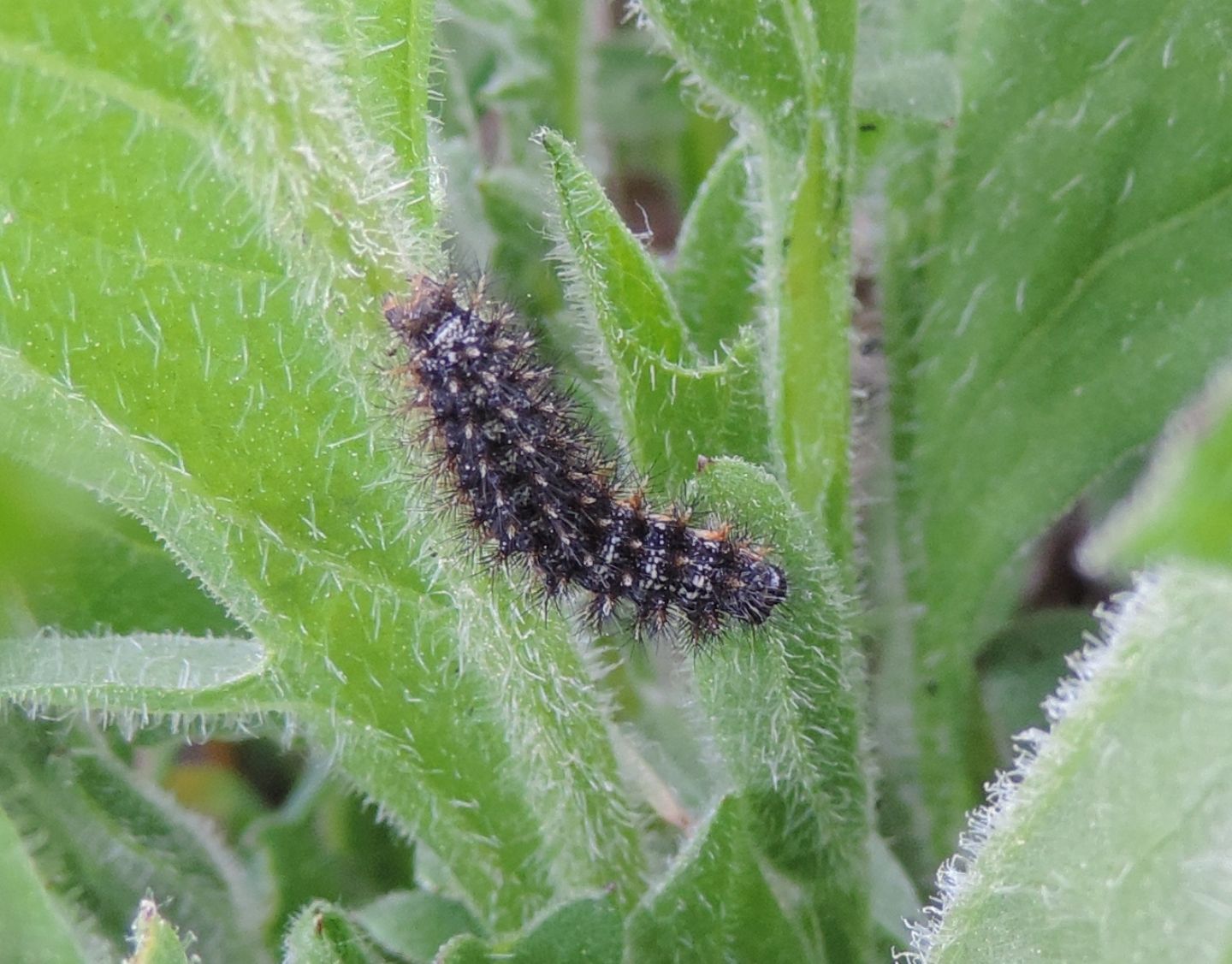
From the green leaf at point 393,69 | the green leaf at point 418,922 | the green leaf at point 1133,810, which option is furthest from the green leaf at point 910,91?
the green leaf at point 418,922

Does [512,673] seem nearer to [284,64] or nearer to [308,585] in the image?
[308,585]

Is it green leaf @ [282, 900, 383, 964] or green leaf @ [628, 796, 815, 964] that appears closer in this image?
green leaf @ [282, 900, 383, 964]

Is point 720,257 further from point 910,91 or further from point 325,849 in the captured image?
point 325,849

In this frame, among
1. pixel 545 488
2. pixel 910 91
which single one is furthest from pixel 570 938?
pixel 910 91

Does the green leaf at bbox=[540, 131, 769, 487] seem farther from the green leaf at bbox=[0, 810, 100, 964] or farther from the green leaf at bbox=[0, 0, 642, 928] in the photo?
the green leaf at bbox=[0, 810, 100, 964]

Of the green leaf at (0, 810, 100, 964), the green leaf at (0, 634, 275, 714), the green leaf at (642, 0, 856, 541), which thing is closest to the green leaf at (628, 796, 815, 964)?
the green leaf at (642, 0, 856, 541)
